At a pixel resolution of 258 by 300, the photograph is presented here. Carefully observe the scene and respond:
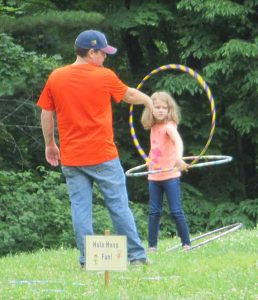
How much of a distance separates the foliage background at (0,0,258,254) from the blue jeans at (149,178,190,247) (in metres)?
4.94

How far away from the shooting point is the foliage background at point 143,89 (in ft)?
48.2

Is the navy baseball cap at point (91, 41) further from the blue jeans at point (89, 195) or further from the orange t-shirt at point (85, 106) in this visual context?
the blue jeans at point (89, 195)

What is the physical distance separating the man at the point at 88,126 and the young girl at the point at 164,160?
1665 millimetres

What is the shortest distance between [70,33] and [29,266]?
870cm

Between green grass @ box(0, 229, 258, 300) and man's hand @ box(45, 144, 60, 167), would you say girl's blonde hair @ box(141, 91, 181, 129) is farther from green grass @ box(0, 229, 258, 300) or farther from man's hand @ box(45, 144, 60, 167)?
man's hand @ box(45, 144, 60, 167)

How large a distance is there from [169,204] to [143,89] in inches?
379

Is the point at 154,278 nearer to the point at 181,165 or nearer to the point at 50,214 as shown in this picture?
the point at 181,165

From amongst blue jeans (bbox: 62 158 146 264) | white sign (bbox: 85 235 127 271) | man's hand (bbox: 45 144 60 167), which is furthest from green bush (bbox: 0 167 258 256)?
white sign (bbox: 85 235 127 271)

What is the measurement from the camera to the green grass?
5926 millimetres

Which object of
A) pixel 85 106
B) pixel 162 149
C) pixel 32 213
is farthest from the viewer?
pixel 32 213

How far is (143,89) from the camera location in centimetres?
1844

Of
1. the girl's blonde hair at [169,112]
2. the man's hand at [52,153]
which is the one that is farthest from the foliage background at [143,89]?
the man's hand at [52,153]

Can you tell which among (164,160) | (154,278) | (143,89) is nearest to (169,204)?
(164,160)

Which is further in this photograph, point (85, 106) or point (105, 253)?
point (85, 106)
